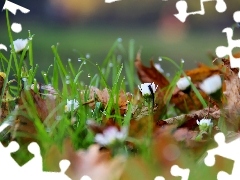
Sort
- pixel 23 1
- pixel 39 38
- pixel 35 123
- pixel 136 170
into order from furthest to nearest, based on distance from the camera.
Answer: pixel 23 1
pixel 39 38
pixel 35 123
pixel 136 170

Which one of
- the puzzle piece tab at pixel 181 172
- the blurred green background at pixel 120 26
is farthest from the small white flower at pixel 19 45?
the blurred green background at pixel 120 26

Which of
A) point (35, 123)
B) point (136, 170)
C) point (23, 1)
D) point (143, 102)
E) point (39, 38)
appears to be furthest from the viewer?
point (23, 1)

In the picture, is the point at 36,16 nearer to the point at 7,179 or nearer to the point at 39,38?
the point at 39,38

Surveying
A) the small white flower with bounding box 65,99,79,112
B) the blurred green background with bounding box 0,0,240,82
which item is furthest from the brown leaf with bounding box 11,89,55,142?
the blurred green background with bounding box 0,0,240,82

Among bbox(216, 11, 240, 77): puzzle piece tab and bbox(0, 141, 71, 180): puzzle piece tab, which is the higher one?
bbox(216, 11, 240, 77): puzzle piece tab

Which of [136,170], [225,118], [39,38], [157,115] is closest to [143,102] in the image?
[157,115]

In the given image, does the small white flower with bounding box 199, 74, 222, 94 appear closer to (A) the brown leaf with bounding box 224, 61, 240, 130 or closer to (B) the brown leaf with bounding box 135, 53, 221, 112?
(A) the brown leaf with bounding box 224, 61, 240, 130
